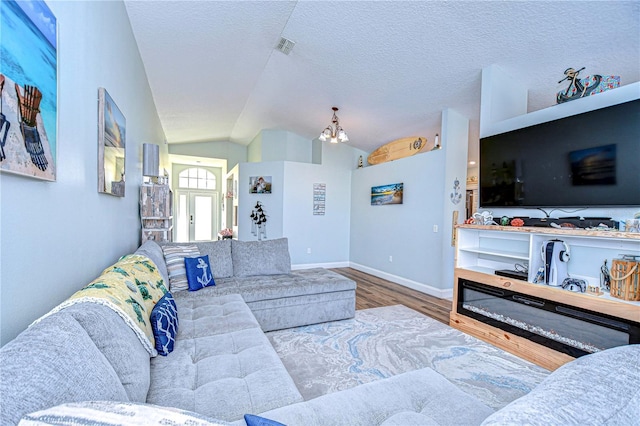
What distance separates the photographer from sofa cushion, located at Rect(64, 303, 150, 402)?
0.97 meters

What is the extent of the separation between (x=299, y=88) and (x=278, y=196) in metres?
2.26

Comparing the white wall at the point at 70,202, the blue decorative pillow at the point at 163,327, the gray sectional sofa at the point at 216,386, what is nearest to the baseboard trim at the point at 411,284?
the gray sectional sofa at the point at 216,386

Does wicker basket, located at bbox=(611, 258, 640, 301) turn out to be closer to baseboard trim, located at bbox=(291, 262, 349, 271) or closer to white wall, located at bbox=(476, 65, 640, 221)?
white wall, located at bbox=(476, 65, 640, 221)

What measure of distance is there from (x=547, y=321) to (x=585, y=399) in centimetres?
221

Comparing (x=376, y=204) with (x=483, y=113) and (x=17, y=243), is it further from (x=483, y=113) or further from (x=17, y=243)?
(x=17, y=243)

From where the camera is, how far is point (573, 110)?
7.77 feet

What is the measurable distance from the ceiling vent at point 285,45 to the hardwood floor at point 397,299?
330 centimetres

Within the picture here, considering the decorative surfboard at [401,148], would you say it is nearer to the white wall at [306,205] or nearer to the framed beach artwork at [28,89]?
the white wall at [306,205]

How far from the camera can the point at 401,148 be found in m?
5.00

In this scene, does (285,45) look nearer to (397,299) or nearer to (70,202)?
(70,202)

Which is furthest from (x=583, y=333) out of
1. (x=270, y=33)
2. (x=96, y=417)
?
(x=270, y=33)

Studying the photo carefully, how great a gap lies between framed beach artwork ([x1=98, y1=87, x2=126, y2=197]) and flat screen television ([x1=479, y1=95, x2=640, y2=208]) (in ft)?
11.1

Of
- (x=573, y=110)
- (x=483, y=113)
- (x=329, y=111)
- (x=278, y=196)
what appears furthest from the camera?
(x=278, y=196)

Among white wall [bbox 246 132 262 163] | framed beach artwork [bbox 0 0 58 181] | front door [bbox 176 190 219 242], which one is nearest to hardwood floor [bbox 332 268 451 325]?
framed beach artwork [bbox 0 0 58 181]
